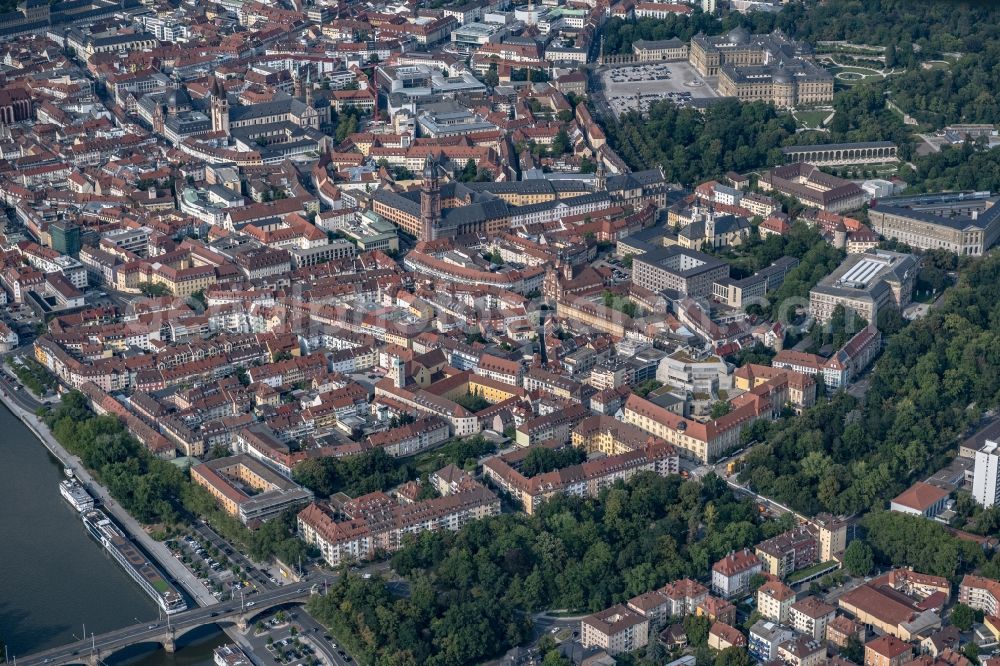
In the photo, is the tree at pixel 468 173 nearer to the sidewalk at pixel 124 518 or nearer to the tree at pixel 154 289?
the tree at pixel 154 289

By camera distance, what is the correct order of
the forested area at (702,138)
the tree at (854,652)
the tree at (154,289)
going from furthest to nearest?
the forested area at (702,138)
the tree at (154,289)
the tree at (854,652)

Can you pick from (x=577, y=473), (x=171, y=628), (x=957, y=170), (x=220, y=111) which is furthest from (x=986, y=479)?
(x=220, y=111)

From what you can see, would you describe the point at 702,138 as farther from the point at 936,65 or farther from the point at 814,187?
the point at 936,65

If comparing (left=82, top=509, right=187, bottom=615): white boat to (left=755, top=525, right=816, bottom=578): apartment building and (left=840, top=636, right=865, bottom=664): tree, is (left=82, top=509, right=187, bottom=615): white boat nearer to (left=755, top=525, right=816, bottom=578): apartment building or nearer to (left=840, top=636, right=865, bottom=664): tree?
(left=755, top=525, right=816, bottom=578): apartment building

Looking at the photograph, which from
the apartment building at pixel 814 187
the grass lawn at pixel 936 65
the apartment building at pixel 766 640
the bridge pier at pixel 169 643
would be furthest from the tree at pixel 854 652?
the grass lawn at pixel 936 65

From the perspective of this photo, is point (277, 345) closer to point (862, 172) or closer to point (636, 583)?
point (636, 583)
